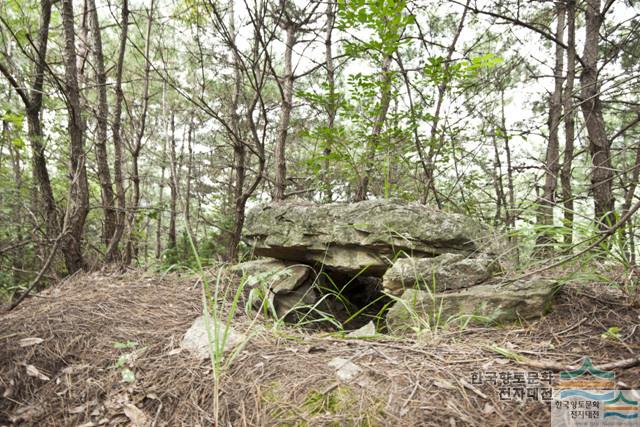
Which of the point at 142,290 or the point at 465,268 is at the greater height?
the point at 465,268

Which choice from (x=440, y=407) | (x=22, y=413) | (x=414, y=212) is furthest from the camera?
(x=414, y=212)

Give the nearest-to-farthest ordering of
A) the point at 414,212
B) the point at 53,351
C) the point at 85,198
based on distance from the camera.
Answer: the point at 53,351, the point at 414,212, the point at 85,198

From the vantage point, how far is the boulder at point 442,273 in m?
2.18

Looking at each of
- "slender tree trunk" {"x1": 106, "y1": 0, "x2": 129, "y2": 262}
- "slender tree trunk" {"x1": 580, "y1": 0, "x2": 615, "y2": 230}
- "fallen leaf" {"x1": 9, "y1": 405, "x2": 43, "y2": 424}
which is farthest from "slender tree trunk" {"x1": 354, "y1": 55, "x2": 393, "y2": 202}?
"fallen leaf" {"x1": 9, "y1": 405, "x2": 43, "y2": 424}

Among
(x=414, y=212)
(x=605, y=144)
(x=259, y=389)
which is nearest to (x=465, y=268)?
(x=414, y=212)

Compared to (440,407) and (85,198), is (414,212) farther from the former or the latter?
(85,198)

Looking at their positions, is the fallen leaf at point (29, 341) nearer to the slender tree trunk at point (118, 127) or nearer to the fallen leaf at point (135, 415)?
the fallen leaf at point (135, 415)

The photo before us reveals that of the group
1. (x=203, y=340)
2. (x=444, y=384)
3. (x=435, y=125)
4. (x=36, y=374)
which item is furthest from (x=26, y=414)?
(x=435, y=125)

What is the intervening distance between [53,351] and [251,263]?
5.81ft

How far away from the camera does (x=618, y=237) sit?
1756 millimetres

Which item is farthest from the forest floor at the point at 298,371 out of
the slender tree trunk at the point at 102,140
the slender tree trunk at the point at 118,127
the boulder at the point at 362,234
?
the slender tree trunk at the point at 102,140

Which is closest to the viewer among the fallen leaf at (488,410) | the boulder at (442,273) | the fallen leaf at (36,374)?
the fallen leaf at (488,410)

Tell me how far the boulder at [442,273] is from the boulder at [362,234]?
0.27 m

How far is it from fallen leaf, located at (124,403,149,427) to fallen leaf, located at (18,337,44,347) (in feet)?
2.75
